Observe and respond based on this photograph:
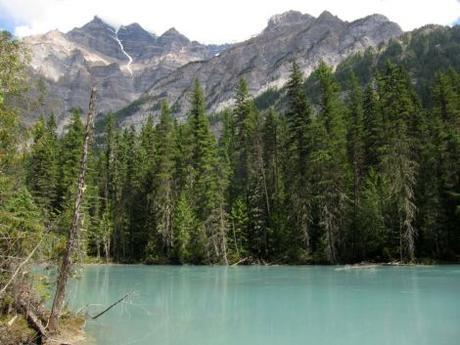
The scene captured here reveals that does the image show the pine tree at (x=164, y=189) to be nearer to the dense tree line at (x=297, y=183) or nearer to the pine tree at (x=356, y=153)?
the dense tree line at (x=297, y=183)

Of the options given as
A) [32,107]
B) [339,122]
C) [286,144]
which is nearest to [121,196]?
[286,144]

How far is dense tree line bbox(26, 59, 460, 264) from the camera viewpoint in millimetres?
40562

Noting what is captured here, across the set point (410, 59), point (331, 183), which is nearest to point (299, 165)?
point (331, 183)

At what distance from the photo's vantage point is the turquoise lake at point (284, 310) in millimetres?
14250

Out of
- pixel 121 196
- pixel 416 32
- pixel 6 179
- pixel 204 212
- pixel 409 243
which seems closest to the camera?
pixel 6 179

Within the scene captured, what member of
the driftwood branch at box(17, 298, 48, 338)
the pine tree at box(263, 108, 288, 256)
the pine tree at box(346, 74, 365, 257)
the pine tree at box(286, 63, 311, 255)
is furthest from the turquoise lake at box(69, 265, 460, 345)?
the pine tree at box(263, 108, 288, 256)

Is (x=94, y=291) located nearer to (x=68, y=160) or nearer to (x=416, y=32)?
(x=68, y=160)

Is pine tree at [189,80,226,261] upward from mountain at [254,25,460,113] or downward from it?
downward

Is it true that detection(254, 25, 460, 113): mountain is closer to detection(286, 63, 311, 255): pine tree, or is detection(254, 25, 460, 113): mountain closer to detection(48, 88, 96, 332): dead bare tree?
detection(286, 63, 311, 255): pine tree

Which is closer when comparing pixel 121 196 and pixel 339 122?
pixel 339 122

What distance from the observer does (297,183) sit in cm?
4453

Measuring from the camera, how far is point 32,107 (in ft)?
43.3

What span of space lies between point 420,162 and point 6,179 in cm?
3790

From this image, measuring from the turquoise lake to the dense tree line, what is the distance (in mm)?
9036
